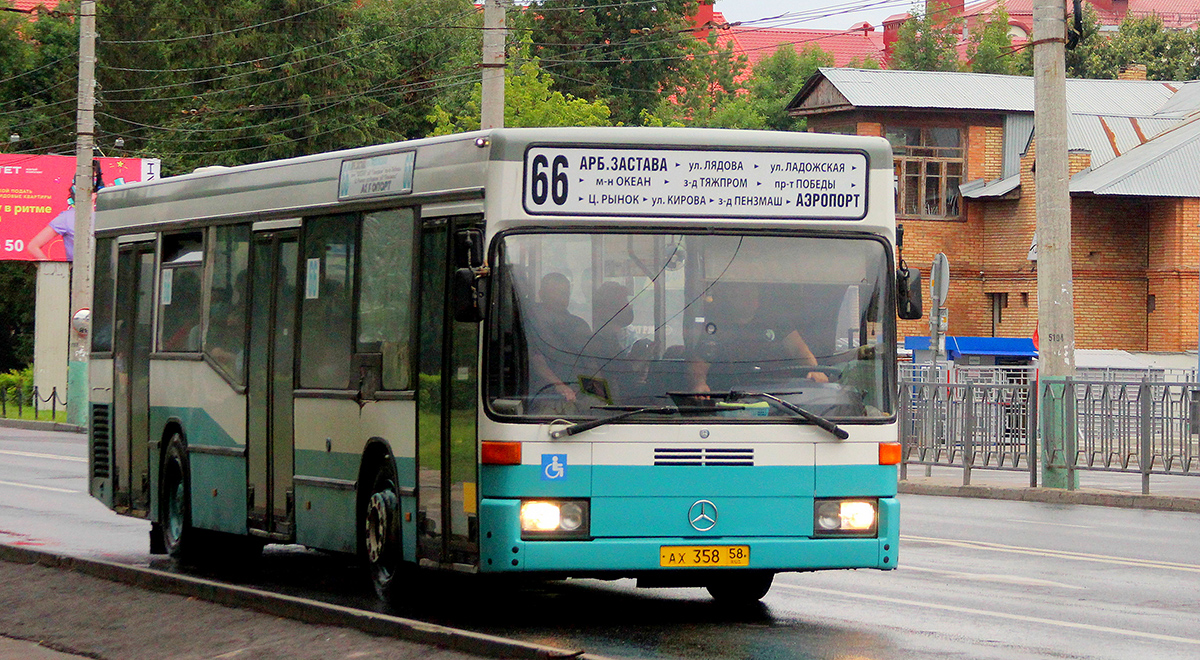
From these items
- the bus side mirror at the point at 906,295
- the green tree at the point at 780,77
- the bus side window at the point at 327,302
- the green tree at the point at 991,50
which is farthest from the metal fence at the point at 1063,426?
the green tree at the point at 780,77

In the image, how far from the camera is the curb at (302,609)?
825 centimetres

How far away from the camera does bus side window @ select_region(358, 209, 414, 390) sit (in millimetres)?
10852

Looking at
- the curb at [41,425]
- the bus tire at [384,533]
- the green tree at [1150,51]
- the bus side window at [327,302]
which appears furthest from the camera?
the green tree at [1150,51]

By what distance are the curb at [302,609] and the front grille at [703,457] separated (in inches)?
50.6

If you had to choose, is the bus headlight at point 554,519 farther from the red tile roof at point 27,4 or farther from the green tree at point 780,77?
the green tree at point 780,77

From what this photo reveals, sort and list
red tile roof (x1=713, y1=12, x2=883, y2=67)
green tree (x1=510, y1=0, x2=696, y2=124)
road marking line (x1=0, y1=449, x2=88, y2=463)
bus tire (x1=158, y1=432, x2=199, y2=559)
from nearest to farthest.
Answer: bus tire (x1=158, y1=432, x2=199, y2=559) < road marking line (x1=0, y1=449, x2=88, y2=463) < green tree (x1=510, y1=0, x2=696, y2=124) < red tile roof (x1=713, y1=12, x2=883, y2=67)

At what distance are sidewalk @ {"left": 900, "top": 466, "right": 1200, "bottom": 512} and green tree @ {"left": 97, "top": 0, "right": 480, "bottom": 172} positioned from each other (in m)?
43.0

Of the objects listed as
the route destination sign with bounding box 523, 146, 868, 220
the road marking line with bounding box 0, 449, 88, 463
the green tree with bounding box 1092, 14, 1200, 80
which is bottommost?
the road marking line with bounding box 0, 449, 88, 463

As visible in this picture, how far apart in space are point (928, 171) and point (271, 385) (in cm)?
4019

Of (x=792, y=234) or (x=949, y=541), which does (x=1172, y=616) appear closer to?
(x=792, y=234)

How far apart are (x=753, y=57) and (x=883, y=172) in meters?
117

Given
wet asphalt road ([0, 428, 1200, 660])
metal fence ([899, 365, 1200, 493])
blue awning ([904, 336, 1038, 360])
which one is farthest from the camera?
blue awning ([904, 336, 1038, 360])

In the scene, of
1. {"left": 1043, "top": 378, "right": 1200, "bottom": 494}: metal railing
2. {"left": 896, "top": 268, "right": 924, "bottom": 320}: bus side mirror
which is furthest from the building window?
{"left": 896, "top": 268, "right": 924, "bottom": 320}: bus side mirror

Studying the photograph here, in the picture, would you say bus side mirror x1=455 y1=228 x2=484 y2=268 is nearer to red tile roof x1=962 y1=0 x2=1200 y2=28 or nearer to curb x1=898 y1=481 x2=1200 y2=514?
curb x1=898 y1=481 x2=1200 y2=514
